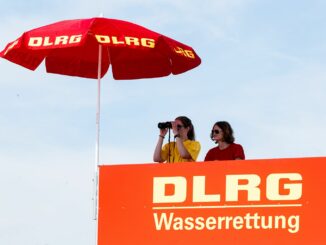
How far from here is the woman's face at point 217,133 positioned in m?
12.2

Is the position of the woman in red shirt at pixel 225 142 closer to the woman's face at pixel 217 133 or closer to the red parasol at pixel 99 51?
the woman's face at pixel 217 133

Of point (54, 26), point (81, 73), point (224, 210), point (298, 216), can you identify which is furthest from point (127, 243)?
point (81, 73)

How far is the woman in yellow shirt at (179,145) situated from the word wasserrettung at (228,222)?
0.92 metres

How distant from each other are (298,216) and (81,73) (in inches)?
201

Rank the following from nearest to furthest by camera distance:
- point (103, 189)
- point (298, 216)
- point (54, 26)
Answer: point (298, 216) < point (103, 189) < point (54, 26)

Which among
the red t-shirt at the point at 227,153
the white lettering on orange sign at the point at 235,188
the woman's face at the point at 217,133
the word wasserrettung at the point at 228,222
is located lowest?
the word wasserrettung at the point at 228,222

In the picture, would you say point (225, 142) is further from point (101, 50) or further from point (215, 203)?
point (101, 50)

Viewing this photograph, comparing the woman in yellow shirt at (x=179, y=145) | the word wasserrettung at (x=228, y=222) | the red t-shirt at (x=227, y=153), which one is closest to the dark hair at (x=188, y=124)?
the woman in yellow shirt at (x=179, y=145)

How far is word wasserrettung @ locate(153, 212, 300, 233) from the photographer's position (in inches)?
452

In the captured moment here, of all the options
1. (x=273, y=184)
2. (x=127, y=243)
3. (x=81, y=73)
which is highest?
(x=81, y=73)

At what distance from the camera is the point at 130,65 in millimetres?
15133

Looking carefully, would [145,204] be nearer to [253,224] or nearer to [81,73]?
[253,224]

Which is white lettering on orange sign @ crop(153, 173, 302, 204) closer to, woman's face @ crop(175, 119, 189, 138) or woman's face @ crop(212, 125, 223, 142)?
woman's face @ crop(212, 125, 223, 142)

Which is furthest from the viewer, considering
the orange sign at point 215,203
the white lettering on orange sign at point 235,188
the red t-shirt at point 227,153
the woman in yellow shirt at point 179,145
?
the woman in yellow shirt at point 179,145
